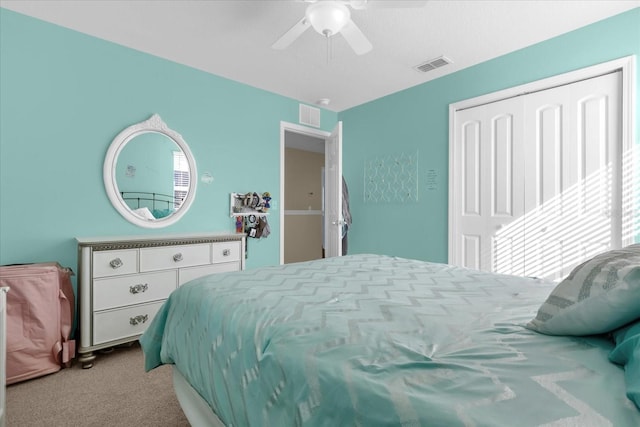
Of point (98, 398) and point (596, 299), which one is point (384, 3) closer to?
point (596, 299)

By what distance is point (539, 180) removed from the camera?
2.64 meters

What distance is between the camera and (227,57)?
9.33ft

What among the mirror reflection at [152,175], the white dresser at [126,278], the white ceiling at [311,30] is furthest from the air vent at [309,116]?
the white dresser at [126,278]

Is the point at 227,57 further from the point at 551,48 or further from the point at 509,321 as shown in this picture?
the point at 509,321

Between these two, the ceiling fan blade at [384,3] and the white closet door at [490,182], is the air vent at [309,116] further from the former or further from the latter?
the ceiling fan blade at [384,3]

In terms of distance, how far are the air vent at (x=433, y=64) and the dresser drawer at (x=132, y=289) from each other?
290 cm

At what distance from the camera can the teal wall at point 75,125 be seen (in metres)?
2.21

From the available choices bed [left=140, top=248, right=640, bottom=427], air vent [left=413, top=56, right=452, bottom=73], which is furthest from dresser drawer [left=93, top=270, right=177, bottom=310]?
air vent [left=413, top=56, right=452, bottom=73]

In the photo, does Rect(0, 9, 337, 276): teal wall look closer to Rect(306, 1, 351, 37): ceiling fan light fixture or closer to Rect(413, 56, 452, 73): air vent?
Rect(306, 1, 351, 37): ceiling fan light fixture

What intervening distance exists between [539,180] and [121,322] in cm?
353

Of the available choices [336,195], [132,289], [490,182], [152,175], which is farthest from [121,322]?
[490,182]

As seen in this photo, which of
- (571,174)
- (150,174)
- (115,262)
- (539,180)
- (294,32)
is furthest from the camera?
(150,174)

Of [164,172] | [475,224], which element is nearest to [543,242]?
[475,224]

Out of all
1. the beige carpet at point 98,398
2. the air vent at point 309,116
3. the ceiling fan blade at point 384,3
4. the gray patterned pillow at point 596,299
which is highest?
the air vent at point 309,116
